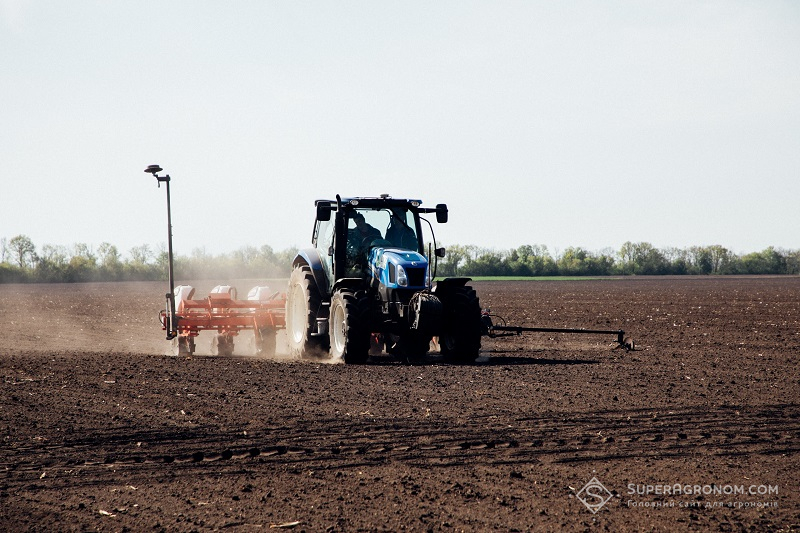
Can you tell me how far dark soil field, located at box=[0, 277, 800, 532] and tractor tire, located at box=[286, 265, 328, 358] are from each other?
577 millimetres

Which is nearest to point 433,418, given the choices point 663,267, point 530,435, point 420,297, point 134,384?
point 530,435

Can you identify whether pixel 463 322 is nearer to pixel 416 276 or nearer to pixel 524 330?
pixel 416 276

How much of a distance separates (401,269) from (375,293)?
970mm

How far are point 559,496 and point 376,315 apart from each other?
7.95 meters

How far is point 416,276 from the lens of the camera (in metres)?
13.6

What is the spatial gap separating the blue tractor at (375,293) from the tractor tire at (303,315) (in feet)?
0.06

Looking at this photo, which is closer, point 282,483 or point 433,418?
A: point 282,483

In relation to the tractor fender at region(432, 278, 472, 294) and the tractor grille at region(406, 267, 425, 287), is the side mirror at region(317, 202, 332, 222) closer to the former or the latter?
the tractor grille at region(406, 267, 425, 287)

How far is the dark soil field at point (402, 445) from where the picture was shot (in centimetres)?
585

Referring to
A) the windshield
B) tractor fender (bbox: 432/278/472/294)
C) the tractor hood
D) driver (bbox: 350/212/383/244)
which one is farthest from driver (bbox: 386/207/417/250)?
tractor fender (bbox: 432/278/472/294)

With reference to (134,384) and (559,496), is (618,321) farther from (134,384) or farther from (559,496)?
(559,496)

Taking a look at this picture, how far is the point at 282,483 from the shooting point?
21.5 ft

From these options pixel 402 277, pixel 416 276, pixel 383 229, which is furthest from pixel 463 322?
pixel 383 229

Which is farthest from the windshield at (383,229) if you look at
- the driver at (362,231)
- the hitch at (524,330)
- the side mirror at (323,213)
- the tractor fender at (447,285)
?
the hitch at (524,330)
